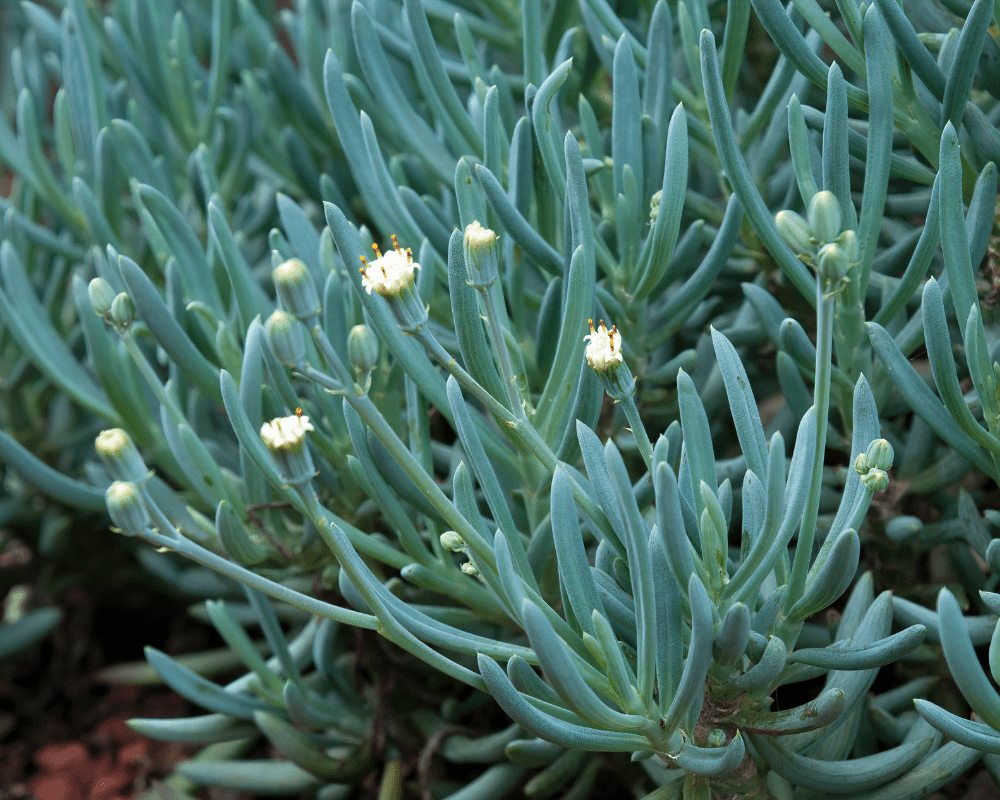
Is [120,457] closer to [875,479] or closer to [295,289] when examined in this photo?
[295,289]

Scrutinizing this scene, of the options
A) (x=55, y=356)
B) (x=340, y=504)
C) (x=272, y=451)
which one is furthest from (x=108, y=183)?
(x=272, y=451)

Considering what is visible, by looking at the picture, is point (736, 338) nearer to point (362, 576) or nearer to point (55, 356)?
point (362, 576)

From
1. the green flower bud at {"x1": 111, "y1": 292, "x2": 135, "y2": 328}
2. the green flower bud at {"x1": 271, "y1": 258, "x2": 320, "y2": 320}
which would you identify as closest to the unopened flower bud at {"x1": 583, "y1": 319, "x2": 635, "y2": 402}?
the green flower bud at {"x1": 271, "y1": 258, "x2": 320, "y2": 320}

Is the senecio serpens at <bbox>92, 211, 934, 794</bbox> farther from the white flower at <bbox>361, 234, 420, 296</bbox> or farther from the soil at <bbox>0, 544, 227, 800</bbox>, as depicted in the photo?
the soil at <bbox>0, 544, 227, 800</bbox>

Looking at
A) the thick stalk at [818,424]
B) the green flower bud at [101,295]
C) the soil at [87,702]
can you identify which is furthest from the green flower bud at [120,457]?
the soil at [87,702]

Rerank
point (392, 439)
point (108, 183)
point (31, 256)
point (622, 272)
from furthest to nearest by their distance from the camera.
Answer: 1. point (31, 256)
2. point (108, 183)
3. point (622, 272)
4. point (392, 439)

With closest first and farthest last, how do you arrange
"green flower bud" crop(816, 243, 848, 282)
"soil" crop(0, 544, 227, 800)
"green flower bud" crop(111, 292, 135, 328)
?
"green flower bud" crop(816, 243, 848, 282), "green flower bud" crop(111, 292, 135, 328), "soil" crop(0, 544, 227, 800)
